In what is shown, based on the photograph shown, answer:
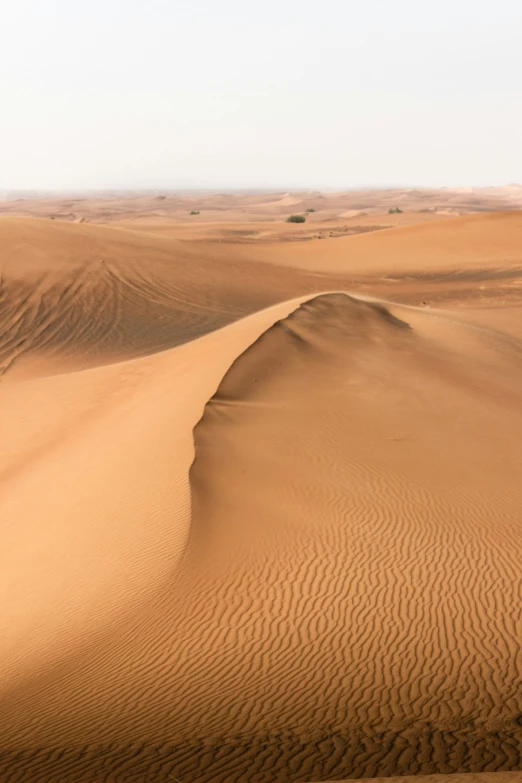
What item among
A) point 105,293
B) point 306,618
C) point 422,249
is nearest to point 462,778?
point 306,618

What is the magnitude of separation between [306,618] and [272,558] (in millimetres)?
1091

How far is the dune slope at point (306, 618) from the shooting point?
5062 millimetres

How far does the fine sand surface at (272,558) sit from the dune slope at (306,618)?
0.02m

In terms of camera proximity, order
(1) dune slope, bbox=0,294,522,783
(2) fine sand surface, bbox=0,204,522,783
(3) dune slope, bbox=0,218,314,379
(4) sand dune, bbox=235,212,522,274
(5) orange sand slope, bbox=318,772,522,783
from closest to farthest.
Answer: (5) orange sand slope, bbox=318,772,522,783, (1) dune slope, bbox=0,294,522,783, (2) fine sand surface, bbox=0,204,522,783, (3) dune slope, bbox=0,218,314,379, (4) sand dune, bbox=235,212,522,274

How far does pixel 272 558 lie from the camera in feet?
25.6

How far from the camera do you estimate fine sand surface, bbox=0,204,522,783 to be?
5191 mm

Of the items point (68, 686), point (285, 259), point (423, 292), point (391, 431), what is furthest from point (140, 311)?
point (68, 686)

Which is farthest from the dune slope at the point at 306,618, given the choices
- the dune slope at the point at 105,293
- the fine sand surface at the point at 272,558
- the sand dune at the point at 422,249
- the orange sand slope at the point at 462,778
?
the sand dune at the point at 422,249

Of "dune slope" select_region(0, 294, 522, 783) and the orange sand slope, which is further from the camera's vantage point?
"dune slope" select_region(0, 294, 522, 783)

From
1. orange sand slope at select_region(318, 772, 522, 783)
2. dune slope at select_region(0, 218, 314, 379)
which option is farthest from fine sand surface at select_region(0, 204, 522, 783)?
dune slope at select_region(0, 218, 314, 379)

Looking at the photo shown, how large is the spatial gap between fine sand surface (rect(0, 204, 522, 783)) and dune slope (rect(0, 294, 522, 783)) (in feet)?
0.07

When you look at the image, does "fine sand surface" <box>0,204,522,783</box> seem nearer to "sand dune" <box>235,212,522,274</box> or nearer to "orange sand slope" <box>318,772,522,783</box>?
"orange sand slope" <box>318,772,522,783</box>

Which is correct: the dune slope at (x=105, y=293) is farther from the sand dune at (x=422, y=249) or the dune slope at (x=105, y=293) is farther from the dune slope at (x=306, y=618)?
the dune slope at (x=306, y=618)

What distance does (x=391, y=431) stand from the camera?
1179cm
